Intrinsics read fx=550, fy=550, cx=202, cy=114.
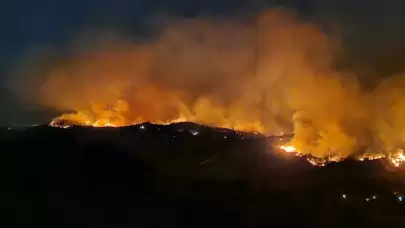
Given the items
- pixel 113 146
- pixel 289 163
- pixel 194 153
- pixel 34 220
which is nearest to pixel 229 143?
pixel 194 153

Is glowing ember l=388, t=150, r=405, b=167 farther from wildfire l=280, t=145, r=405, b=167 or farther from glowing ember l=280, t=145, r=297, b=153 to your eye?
glowing ember l=280, t=145, r=297, b=153

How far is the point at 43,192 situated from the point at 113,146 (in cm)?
863

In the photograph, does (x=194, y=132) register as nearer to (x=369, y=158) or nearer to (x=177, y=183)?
(x=177, y=183)

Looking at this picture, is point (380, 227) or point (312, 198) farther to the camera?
point (312, 198)

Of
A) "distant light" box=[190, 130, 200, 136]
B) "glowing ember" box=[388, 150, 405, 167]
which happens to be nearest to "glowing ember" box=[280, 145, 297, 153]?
"glowing ember" box=[388, 150, 405, 167]

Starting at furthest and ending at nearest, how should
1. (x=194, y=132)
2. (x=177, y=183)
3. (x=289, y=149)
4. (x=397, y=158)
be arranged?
(x=194, y=132) < (x=289, y=149) < (x=397, y=158) < (x=177, y=183)

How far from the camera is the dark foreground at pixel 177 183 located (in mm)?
29172

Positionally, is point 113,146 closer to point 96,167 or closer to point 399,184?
point 96,167

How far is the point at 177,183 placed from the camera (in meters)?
33.0

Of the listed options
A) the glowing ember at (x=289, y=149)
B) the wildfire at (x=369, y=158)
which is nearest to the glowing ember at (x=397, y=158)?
the wildfire at (x=369, y=158)

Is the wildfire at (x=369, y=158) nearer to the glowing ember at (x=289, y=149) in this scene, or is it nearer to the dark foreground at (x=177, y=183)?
the dark foreground at (x=177, y=183)

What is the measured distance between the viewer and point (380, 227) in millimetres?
28641

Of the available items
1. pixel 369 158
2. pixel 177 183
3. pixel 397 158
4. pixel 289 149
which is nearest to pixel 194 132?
pixel 289 149

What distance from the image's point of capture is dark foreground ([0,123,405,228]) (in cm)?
2917
